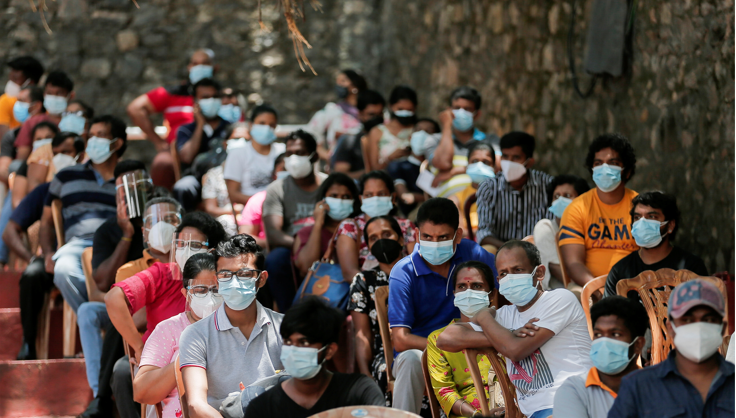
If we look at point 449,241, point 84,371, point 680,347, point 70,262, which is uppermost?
point 680,347

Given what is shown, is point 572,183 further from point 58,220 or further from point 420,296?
point 58,220

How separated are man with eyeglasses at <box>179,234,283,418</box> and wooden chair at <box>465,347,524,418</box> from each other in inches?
30.4

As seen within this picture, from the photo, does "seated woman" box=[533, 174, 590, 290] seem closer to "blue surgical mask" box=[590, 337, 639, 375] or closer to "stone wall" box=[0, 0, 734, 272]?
"stone wall" box=[0, 0, 734, 272]

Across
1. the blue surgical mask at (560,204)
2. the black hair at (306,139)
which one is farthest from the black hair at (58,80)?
the blue surgical mask at (560,204)

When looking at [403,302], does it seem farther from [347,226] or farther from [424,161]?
[424,161]

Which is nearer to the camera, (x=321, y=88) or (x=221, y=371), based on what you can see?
(x=221, y=371)

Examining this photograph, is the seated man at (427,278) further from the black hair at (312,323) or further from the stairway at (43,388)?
the stairway at (43,388)

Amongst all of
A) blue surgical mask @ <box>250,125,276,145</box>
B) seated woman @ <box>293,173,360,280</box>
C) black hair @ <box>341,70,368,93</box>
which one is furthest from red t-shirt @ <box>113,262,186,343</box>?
black hair @ <box>341,70,368,93</box>

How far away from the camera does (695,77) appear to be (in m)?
4.84

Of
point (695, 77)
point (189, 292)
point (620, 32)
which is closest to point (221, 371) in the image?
point (189, 292)

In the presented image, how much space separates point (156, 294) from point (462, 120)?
3.02 meters

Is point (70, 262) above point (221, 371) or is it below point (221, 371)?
below

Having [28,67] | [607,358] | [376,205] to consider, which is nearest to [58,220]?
[376,205]

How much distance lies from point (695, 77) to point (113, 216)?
135 inches
